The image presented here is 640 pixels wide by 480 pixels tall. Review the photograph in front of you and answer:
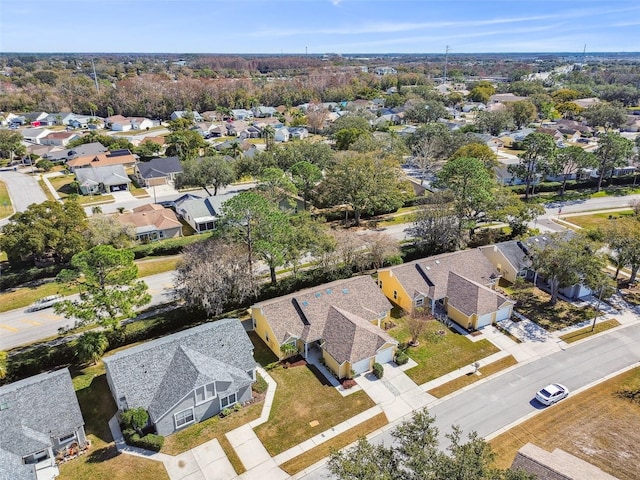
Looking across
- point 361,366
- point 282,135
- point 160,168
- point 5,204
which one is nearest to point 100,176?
point 160,168

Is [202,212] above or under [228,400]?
above

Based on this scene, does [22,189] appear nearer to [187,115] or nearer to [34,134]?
[34,134]

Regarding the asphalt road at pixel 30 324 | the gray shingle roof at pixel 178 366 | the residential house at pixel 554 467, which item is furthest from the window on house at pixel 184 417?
the residential house at pixel 554 467

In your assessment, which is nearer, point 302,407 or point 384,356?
point 302,407

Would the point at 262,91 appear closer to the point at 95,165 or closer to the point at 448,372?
the point at 95,165

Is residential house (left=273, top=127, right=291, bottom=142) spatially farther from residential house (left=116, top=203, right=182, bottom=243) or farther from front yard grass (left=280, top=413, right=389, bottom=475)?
front yard grass (left=280, top=413, right=389, bottom=475)

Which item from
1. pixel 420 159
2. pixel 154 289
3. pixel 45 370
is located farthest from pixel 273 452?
pixel 420 159

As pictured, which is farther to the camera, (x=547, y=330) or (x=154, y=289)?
(x=154, y=289)
